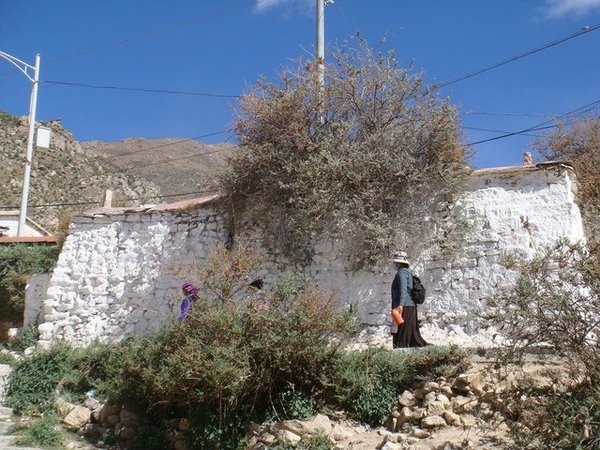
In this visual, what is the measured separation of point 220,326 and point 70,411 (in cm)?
346

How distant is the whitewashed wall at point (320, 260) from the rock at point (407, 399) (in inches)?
87.1

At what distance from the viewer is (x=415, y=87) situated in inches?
434

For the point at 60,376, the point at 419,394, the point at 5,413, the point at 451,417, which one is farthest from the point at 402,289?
the point at 5,413

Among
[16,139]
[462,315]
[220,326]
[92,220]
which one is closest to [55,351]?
[92,220]

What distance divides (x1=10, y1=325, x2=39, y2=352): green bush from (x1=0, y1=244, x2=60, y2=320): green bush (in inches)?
57.1

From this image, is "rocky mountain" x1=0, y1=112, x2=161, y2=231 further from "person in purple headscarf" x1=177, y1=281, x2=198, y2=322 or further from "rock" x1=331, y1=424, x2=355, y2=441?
"rock" x1=331, y1=424, x2=355, y2=441

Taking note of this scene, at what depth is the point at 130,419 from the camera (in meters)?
8.70

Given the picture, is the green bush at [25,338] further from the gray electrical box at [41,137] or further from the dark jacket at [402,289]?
the dark jacket at [402,289]

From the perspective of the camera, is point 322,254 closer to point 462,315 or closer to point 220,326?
point 462,315

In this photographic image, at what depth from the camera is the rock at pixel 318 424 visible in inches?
282

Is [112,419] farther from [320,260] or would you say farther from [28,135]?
[28,135]

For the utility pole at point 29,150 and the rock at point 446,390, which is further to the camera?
the utility pole at point 29,150

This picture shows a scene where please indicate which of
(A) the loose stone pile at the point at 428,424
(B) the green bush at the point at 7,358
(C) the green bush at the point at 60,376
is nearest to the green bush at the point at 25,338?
(B) the green bush at the point at 7,358

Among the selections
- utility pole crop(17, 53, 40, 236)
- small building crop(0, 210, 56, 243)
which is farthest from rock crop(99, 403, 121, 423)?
small building crop(0, 210, 56, 243)
